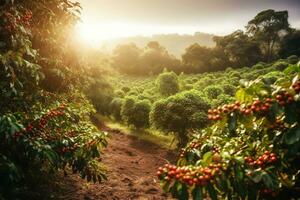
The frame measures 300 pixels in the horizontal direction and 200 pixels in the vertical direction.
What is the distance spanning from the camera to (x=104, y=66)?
29359 mm

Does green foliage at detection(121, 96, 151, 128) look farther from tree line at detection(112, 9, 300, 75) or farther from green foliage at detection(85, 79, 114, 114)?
tree line at detection(112, 9, 300, 75)

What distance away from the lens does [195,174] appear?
3463mm

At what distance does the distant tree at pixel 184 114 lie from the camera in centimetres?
1705

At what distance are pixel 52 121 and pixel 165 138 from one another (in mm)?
14360

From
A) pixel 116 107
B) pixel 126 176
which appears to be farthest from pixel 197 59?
pixel 126 176

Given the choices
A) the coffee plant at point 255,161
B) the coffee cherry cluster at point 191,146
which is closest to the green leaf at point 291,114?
Result: the coffee plant at point 255,161

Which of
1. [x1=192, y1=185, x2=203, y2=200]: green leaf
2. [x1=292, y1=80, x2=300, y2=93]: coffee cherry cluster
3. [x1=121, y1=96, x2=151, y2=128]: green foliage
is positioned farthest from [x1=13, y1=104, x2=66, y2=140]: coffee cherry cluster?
[x1=121, y1=96, x2=151, y2=128]: green foliage

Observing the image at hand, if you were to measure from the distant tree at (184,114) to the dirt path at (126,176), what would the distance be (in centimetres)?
140

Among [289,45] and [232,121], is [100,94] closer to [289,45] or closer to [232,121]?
[232,121]

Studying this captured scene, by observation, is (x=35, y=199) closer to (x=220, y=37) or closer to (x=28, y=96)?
(x=28, y=96)

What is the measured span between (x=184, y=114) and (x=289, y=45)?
1867 inches

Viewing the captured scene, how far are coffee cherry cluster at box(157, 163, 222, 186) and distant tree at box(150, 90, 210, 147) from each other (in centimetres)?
1339

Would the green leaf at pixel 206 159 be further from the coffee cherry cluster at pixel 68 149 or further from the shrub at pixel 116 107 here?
the shrub at pixel 116 107

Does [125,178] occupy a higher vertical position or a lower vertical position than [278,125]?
lower
